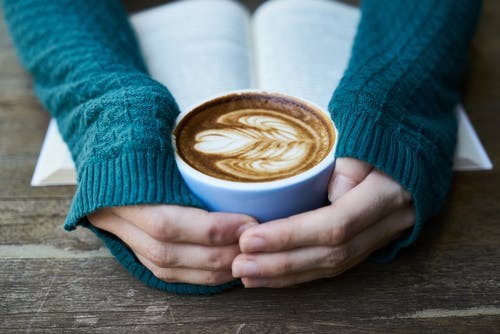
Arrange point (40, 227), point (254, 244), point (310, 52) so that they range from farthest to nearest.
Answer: point (310, 52)
point (40, 227)
point (254, 244)

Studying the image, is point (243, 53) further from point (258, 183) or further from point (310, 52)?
point (258, 183)

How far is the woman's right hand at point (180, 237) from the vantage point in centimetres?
53

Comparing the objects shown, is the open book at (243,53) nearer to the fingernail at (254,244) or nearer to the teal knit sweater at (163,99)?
the teal knit sweater at (163,99)

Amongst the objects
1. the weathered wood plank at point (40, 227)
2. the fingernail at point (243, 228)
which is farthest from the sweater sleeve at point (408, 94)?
the weathered wood plank at point (40, 227)

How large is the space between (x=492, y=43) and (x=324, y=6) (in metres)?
0.34

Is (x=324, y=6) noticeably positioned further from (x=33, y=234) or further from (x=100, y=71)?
(x=33, y=234)

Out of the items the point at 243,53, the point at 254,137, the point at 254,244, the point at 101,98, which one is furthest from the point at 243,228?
the point at 243,53

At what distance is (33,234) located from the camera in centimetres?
67

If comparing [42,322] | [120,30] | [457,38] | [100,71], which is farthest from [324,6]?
[42,322]

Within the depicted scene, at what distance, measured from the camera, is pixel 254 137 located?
622mm

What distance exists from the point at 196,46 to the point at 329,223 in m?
0.49

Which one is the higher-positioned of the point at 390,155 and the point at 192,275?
the point at 390,155

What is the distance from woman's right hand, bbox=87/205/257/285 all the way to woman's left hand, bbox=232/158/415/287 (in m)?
0.02

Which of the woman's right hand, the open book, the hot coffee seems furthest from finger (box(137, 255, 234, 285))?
the open book
